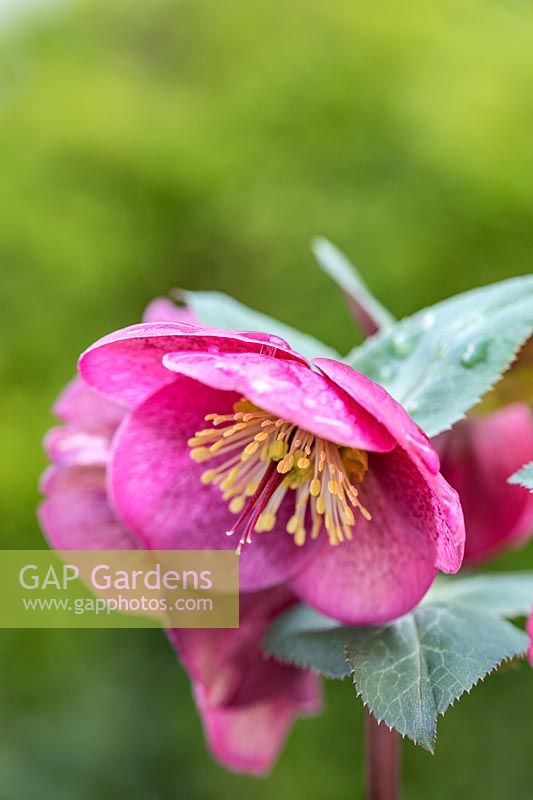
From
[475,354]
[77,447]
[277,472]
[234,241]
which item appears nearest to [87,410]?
[77,447]

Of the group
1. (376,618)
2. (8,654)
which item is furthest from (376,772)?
(8,654)

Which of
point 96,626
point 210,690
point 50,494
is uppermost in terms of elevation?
point 50,494

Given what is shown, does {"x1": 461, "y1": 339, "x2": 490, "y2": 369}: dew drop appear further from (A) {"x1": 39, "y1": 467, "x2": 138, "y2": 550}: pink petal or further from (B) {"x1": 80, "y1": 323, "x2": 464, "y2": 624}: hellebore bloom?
(A) {"x1": 39, "y1": 467, "x2": 138, "y2": 550}: pink petal

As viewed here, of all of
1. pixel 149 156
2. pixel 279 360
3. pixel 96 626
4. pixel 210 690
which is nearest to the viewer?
pixel 279 360

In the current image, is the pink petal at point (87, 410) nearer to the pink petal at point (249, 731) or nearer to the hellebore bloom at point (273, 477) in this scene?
the hellebore bloom at point (273, 477)

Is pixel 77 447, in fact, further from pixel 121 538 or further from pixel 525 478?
pixel 525 478

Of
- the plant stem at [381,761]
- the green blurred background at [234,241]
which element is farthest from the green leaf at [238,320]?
the green blurred background at [234,241]

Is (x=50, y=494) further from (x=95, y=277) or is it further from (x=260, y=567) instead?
(x=95, y=277)

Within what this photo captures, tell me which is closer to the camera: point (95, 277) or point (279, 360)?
point (279, 360)
